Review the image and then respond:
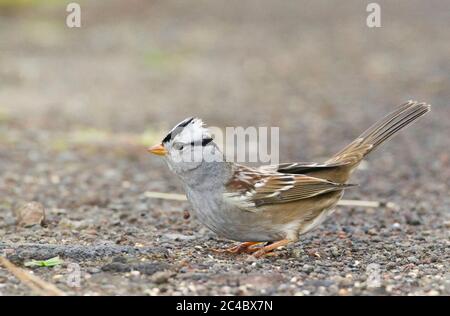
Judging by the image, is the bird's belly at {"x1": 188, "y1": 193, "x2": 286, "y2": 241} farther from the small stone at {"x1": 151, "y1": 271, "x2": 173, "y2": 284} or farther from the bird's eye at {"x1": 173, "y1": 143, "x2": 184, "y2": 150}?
the small stone at {"x1": 151, "y1": 271, "x2": 173, "y2": 284}

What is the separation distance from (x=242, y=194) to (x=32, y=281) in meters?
1.52

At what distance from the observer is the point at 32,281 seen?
185 inches

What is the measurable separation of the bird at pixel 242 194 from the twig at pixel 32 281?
3.93ft

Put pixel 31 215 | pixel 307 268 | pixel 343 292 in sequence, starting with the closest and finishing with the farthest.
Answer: pixel 343 292
pixel 307 268
pixel 31 215

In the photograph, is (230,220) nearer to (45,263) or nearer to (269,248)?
(269,248)

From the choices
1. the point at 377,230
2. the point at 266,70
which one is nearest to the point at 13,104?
the point at 266,70

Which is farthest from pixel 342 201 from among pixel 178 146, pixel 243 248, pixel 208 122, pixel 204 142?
pixel 208 122

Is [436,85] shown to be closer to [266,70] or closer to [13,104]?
[266,70]

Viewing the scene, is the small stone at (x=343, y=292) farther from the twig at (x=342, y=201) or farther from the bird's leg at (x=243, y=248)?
the twig at (x=342, y=201)

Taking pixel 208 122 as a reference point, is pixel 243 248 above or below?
below

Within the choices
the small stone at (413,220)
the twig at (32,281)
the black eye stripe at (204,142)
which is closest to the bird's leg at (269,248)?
the black eye stripe at (204,142)

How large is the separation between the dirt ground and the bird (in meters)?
0.19

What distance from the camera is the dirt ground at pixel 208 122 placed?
5.12m

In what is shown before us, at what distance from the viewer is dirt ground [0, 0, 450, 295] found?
5125 mm
